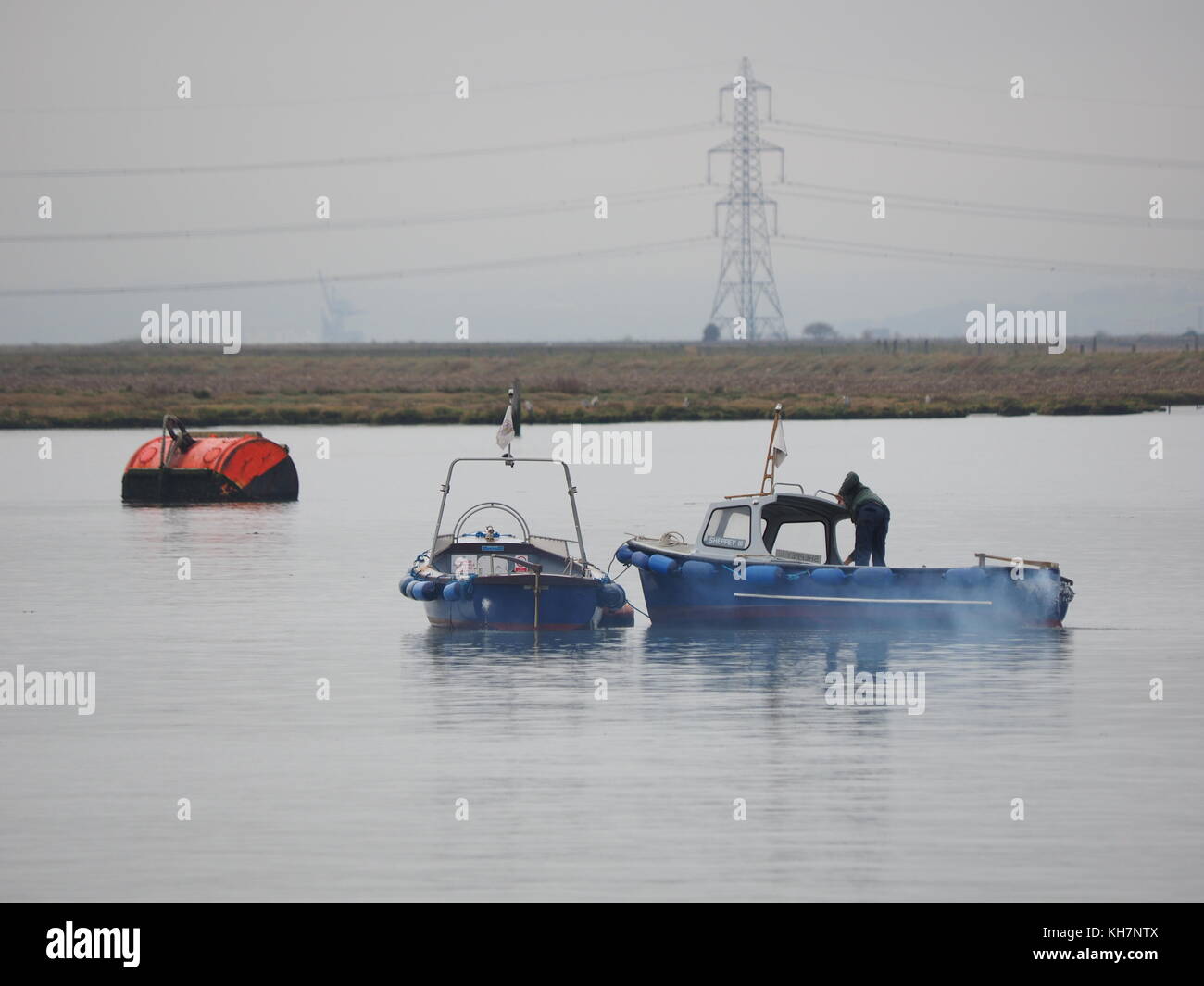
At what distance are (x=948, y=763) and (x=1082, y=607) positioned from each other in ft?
46.1

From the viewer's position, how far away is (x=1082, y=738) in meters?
23.6

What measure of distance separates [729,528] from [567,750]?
9926 millimetres

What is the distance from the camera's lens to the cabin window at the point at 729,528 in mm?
32031

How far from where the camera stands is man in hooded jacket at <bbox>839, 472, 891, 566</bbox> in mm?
30562

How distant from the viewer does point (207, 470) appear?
194 feet

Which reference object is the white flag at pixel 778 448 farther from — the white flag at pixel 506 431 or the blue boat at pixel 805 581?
the white flag at pixel 506 431

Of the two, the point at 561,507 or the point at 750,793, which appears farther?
the point at 561,507

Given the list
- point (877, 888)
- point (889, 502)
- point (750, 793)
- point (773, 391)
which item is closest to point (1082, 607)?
point (750, 793)

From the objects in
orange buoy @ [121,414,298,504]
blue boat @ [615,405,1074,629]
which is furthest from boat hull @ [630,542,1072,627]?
orange buoy @ [121,414,298,504]

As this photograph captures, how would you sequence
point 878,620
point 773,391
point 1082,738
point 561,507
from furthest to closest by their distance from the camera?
point 773,391, point 561,507, point 878,620, point 1082,738

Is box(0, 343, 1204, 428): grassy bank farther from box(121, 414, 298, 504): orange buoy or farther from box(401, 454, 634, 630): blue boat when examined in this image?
box(401, 454, 634, 630): blue boat

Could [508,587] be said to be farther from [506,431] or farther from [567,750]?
[567,750]

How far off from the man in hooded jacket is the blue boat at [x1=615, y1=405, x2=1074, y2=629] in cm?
39
